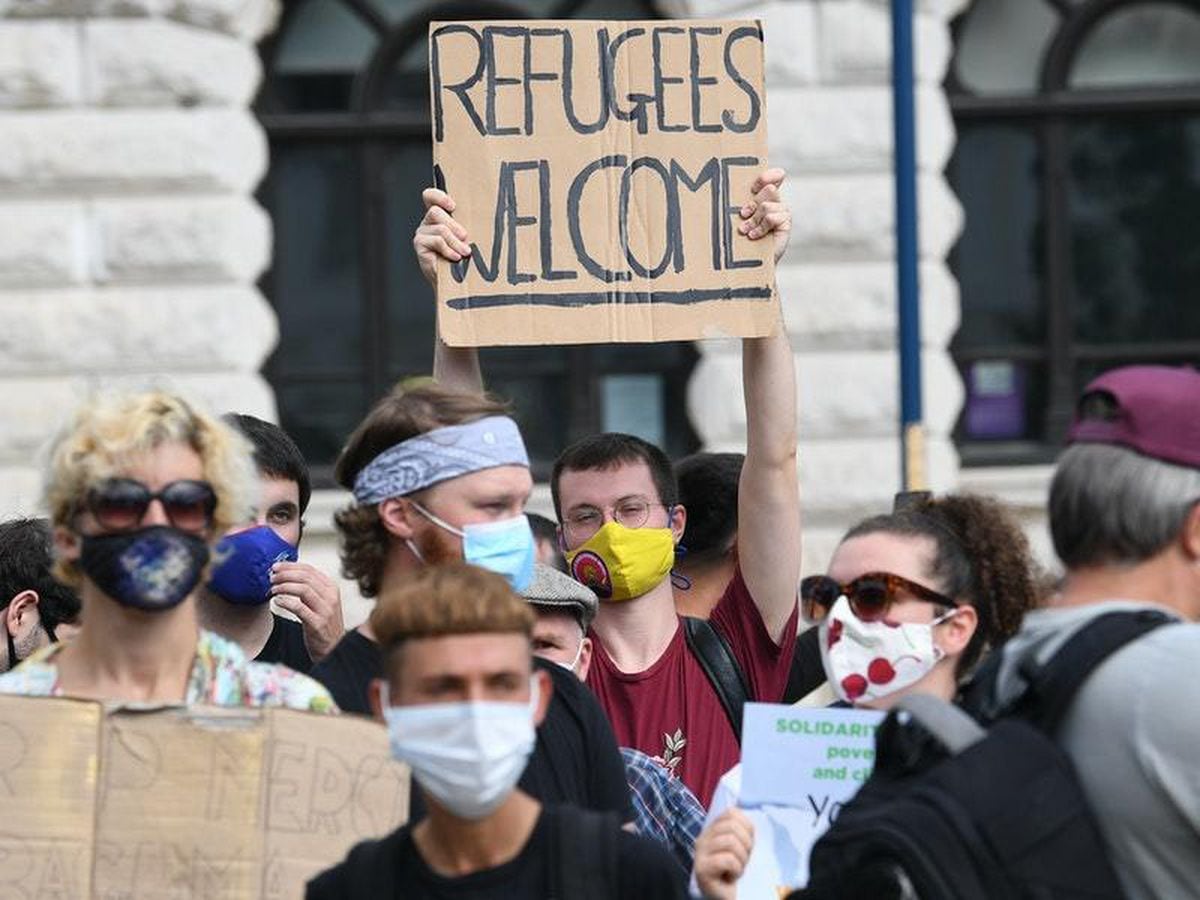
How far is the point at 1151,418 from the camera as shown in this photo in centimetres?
334

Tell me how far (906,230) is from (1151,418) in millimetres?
5701

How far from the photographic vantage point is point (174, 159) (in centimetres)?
1024

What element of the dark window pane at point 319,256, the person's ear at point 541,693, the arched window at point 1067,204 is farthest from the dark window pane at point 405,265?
the person's ear at point 541,693

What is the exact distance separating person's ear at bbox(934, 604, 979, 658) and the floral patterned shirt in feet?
3.37

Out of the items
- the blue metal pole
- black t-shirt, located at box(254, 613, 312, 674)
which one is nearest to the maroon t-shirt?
black t-shirt, located at box(254, 613, 312, 674)

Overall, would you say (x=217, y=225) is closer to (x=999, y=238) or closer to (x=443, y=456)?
(x=999, y=238)

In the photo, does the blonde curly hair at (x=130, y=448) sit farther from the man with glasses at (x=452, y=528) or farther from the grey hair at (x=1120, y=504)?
the grey hair at (x=1120, y=504)

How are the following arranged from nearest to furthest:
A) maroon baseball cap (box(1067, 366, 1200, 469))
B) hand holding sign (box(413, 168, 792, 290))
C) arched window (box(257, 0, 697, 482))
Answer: maroon baseball cap (box(1067, 366, 1200, 469))
hand holding sign (box(413, 168, 792, 290))
arched window (box(257, 0, 697, 482))

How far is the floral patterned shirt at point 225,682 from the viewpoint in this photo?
3623 millimetres

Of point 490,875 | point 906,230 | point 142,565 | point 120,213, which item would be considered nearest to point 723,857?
point 490,875

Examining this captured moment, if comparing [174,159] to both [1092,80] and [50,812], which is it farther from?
[50,812]

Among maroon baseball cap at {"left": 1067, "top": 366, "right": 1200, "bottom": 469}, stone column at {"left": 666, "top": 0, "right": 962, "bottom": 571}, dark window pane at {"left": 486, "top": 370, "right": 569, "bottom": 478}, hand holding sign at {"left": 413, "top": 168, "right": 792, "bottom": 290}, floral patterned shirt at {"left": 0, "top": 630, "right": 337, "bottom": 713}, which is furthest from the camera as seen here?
dark window pane at {"left": 486, "top": 370, "right": 569, "bottom": 478}

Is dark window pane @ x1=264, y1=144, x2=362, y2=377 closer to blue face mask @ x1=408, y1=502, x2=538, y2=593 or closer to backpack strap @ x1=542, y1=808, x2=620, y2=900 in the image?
blue face mask @ x1=408, y1=502, x2=538, y2=593

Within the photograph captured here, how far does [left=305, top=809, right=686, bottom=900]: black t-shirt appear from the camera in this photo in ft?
10.8
